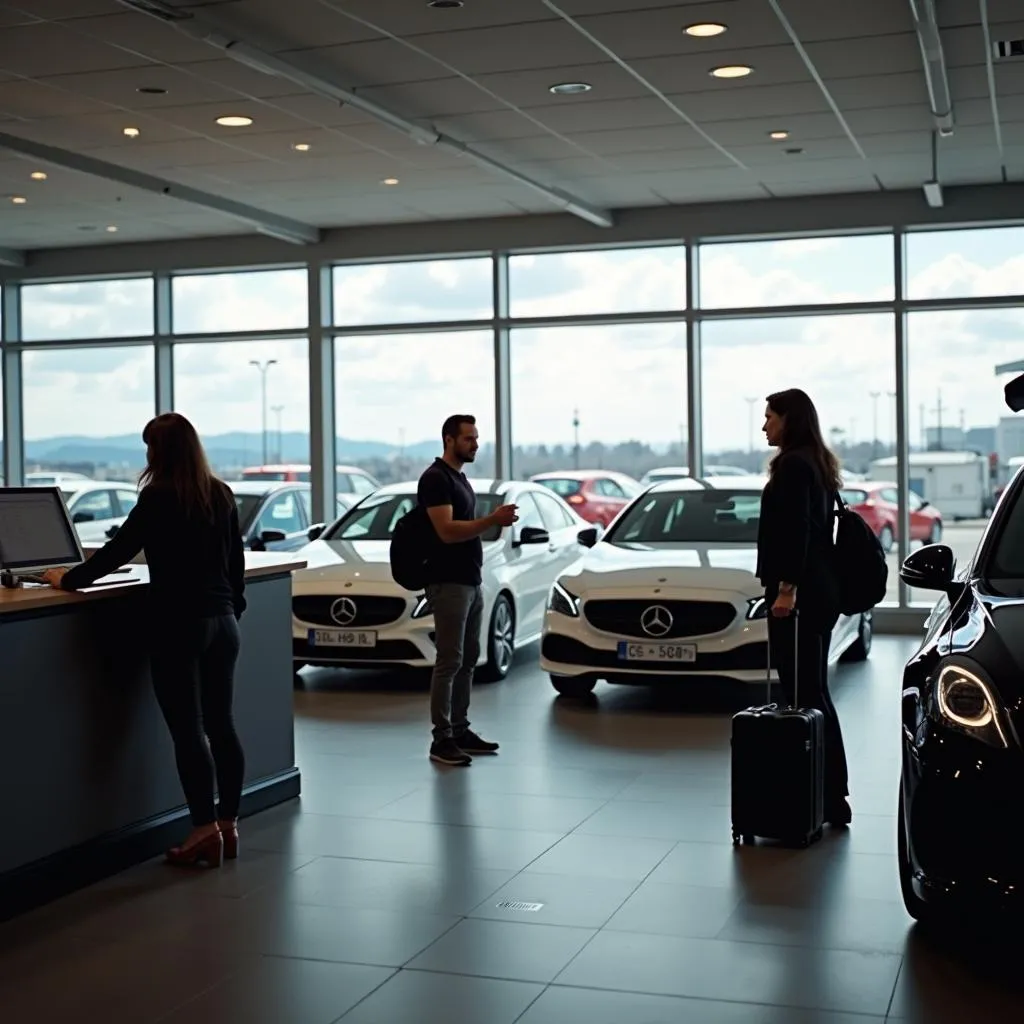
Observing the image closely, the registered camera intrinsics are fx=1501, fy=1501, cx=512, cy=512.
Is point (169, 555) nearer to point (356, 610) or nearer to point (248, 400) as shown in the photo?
point (356, 610)

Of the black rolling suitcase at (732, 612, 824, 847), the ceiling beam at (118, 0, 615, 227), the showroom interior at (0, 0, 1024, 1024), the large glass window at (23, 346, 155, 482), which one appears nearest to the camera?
the showroom interior at (0, 0, 1024, 1024)

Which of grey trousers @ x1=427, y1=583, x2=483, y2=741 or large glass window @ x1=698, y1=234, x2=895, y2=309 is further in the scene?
large glass window @ x1=698, y1=234, x2=895, y2=309

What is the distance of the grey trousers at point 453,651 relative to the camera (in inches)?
271

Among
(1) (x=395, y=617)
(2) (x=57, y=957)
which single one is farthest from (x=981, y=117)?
(2) (x=57, y=957)

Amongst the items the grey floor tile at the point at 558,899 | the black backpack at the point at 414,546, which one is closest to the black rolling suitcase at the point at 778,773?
the grey floor tile at the point at 558,899

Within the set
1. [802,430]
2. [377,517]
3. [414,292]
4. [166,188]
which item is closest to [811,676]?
[802,430]

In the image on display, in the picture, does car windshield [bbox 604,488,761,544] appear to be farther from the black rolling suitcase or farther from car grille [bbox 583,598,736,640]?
the black rolling suitcase

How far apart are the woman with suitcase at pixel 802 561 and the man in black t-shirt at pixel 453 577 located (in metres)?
1.50

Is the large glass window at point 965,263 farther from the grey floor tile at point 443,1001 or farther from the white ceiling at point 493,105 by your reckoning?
the grey floor tile at point 443,1001

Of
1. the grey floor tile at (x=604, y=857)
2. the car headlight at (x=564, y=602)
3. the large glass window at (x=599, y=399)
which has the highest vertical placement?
the large glass window at (x=599, y=399)

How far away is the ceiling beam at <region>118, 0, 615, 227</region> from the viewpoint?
6957 mm

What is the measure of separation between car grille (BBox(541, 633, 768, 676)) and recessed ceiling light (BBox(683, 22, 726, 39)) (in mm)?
3183

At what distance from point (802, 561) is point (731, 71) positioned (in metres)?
3.84

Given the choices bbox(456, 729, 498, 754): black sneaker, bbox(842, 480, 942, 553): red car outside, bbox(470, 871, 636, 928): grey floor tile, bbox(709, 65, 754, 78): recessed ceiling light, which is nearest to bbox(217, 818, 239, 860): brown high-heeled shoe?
bbox(470, 871, 636, 928): grey floor tile
